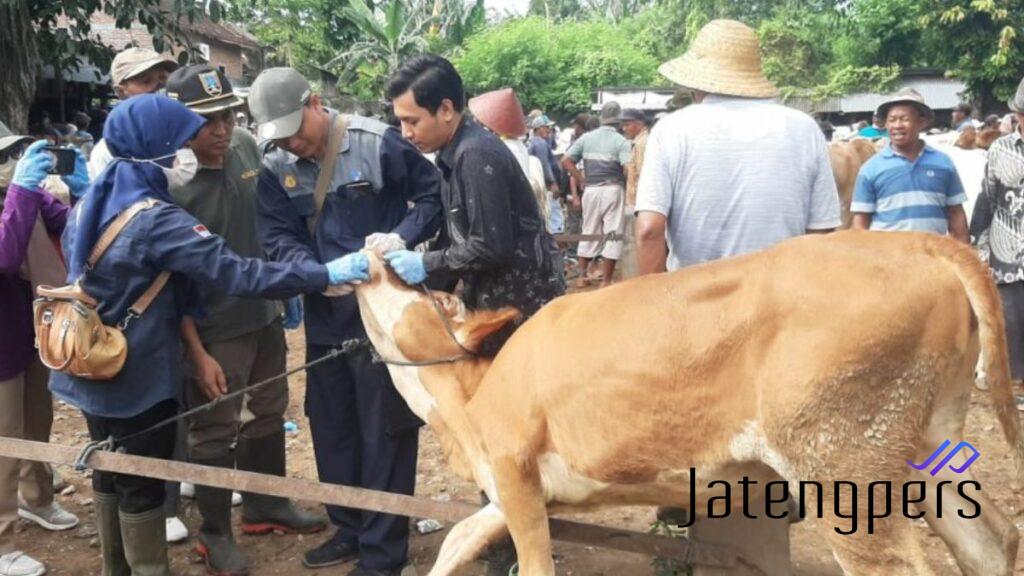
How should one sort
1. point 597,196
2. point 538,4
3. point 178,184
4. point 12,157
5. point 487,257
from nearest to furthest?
point 487,257, point 178,184, point 12,157, point 597,196, point 538,4

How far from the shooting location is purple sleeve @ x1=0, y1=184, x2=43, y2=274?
13.1 ft

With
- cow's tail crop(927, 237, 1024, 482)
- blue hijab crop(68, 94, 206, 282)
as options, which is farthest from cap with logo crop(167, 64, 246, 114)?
cow's tail crop(927, 237, 1024, 482)

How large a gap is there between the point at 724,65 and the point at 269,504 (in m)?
3.07

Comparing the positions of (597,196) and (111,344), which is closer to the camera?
(111,344)

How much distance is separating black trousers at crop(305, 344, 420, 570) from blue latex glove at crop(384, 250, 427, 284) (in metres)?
0.65

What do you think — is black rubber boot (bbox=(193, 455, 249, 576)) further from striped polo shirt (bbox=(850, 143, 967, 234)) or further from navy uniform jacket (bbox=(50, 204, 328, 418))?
striped polo shirt (bbox=(850, 143, 967, 234))

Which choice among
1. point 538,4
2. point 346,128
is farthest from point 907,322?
point 538,4

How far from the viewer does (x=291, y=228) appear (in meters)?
4.11

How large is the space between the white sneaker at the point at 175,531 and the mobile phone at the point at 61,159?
181 centimetres

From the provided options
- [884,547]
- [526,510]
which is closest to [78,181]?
[526,510]

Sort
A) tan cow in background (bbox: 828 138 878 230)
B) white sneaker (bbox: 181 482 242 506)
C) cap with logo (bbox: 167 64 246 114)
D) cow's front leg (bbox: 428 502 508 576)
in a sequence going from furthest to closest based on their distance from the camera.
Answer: tan cow in background (bbox: 828 138 878 230) < white sneaker (bbox: 181 482 242 506) < cap with logo (bbox: 167 64 246 114) < cow's front leg (bbox: 428 502 508 576)

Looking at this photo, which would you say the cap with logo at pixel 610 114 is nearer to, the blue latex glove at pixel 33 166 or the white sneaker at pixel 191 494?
the white sneaker at pixel 191 494

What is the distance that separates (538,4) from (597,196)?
178ft

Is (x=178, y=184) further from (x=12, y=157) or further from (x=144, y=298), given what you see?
(x=12, y=157)
